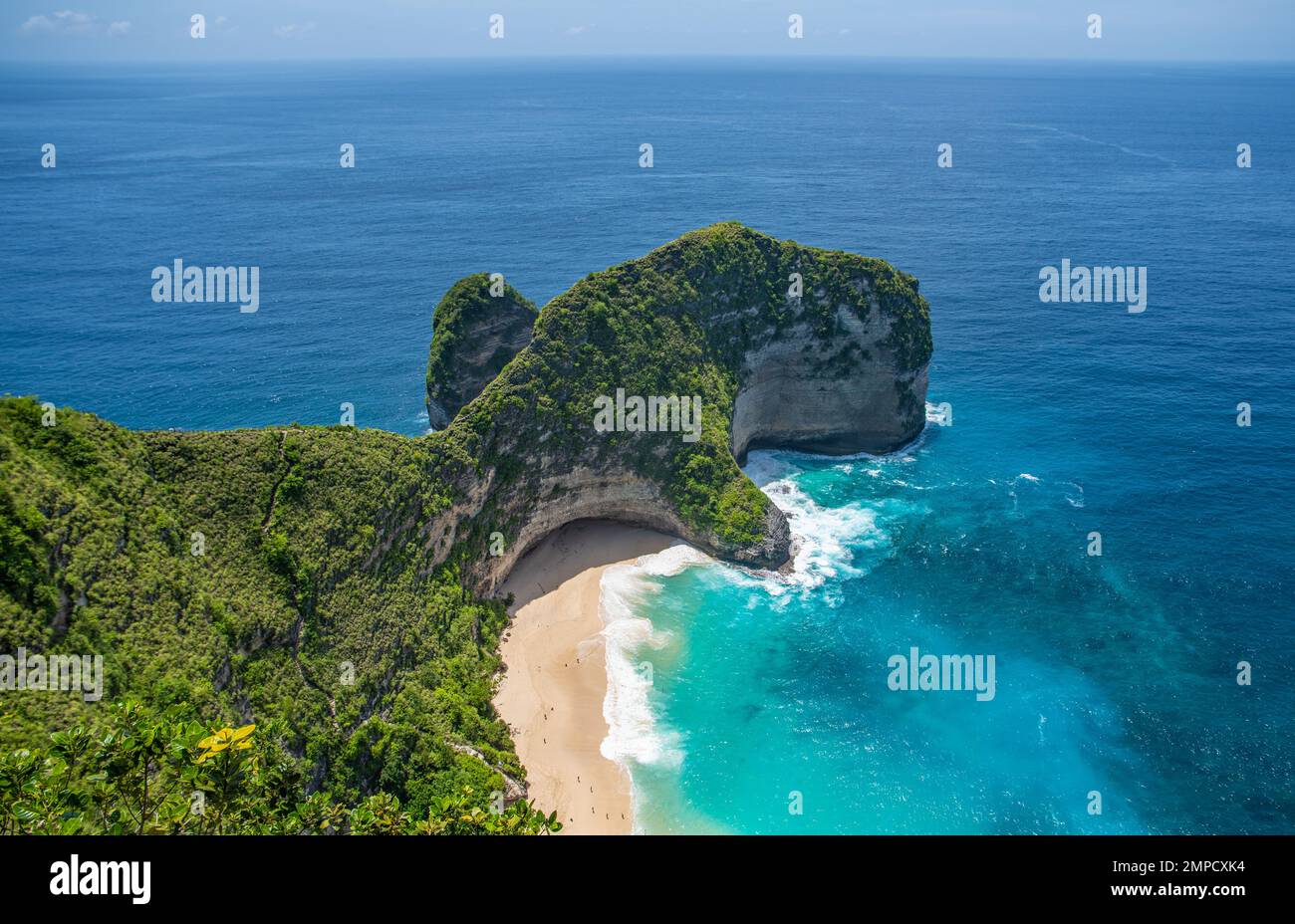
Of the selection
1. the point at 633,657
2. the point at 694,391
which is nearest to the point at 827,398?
the point at 694,391

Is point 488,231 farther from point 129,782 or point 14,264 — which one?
point 129,782

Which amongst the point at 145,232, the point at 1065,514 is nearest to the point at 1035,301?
the point at 1065,514

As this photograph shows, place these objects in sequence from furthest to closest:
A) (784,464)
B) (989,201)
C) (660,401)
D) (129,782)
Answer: (989,201) < (784,464) < (660,401) < (129,782)

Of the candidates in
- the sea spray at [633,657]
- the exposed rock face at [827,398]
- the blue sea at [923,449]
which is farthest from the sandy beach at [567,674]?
the exposed rock face at [827,398]

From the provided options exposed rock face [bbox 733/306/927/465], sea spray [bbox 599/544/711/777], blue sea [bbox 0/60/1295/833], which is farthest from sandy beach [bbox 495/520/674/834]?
exposed rock face [bbox 733/306/927/465]

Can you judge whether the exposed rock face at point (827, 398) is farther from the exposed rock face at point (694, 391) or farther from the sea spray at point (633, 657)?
the sea spray at point (633, 657)

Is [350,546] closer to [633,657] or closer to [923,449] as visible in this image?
[633,657]
